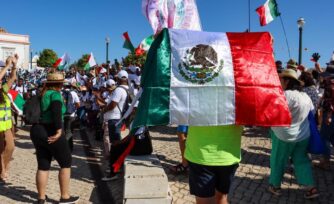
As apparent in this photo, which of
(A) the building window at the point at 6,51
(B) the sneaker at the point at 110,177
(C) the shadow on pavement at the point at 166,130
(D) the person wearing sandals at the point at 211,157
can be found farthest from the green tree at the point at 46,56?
(D) the person wearing sandals at the point at 211,157

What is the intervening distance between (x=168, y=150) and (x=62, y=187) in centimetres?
361

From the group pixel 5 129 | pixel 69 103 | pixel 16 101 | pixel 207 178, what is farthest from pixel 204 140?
pixel 16 101

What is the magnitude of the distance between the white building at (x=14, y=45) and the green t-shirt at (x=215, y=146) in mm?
75615

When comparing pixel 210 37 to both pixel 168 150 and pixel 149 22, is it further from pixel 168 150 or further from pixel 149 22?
pixel 168 150

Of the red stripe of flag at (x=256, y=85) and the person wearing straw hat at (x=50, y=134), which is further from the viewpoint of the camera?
the person wearing straw hat at (x=50, y=134)

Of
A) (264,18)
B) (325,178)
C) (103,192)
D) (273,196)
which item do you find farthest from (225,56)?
(264,18)

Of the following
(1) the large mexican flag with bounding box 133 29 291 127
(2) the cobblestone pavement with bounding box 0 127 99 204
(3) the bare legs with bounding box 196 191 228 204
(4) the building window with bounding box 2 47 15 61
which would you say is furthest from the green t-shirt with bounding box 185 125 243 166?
(4) the building window with bounding box 2 47 15 61

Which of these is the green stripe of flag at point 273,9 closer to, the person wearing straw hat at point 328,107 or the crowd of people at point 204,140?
the crowd of people at point 204,140

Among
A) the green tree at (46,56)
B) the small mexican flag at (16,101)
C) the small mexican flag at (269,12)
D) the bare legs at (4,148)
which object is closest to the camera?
the bare legs at (4,148)

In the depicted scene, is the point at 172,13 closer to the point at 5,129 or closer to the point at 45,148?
the point at 45,148

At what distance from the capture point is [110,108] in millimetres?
5812

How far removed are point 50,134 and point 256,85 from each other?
112 inches

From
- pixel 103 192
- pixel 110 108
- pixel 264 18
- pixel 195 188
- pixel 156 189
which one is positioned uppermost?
pixel 264 18

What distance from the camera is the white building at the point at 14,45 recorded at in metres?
72.9
